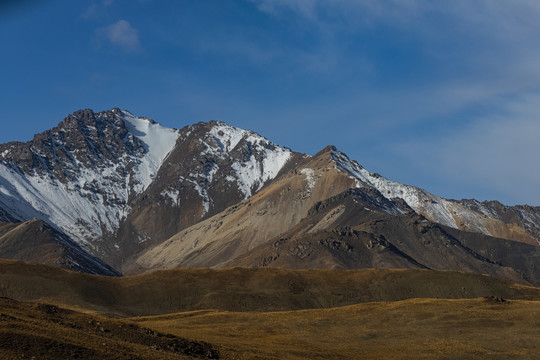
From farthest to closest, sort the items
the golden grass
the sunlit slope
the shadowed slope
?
the sunlit slope → the golden grass → the shadowed slope

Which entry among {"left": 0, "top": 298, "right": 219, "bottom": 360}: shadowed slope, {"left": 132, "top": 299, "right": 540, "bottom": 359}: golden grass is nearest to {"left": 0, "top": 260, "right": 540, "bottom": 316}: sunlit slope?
{"left": 132, "top": 299, "right": 540, "bottom": 359}: golden grass

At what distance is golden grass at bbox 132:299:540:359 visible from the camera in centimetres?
7900

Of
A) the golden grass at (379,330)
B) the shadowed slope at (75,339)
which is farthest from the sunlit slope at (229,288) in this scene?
the shadowed slope at (75,339)

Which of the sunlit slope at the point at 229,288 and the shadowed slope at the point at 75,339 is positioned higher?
the sunlit slope at the point at 229,288

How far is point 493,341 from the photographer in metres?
88.2

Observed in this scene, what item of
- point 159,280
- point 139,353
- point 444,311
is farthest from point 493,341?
point 159,280

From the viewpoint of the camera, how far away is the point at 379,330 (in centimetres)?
9644

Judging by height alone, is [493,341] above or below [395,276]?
below

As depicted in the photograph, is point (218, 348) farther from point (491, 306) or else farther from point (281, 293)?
point (281, 293)

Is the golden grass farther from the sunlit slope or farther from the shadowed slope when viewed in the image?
the sunlit slope

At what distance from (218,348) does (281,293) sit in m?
92.2

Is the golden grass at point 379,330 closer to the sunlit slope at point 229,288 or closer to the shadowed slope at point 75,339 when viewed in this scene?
the shadowed slope at point 75,339

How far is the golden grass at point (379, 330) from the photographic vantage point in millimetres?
79000

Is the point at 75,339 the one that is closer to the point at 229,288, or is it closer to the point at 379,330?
the point at 379,330
